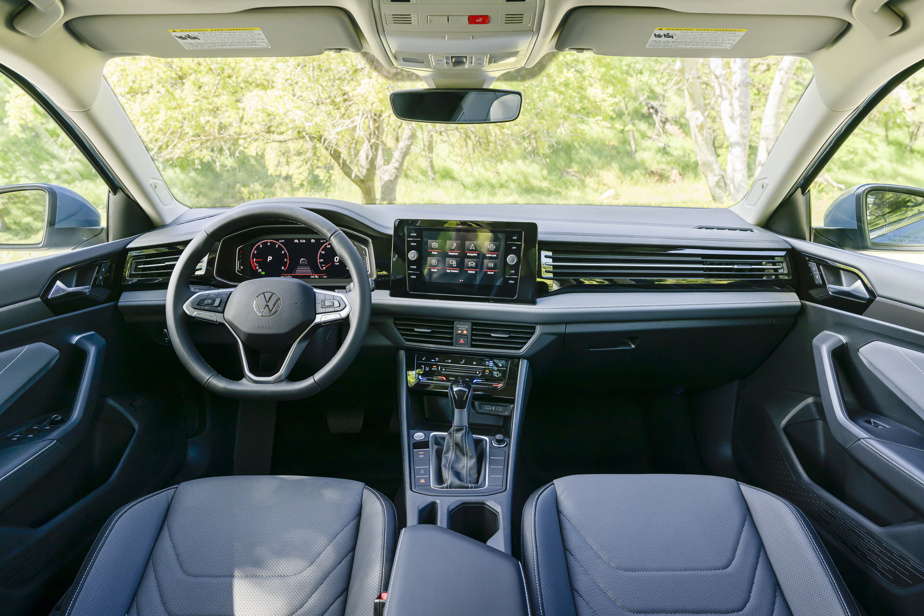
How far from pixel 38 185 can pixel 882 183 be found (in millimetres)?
3416

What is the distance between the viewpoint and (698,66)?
10.9ft

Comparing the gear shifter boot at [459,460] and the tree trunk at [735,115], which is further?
the tree trunk at [735,115]

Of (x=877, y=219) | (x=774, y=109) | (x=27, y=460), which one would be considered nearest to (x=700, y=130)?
(x=774, y=109)

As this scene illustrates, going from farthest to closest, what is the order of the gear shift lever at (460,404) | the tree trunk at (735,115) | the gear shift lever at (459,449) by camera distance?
1. the tree trunk at (735,115)
2. the gear shift lever at (460,404)
3. the gear shift lever at (459,449)

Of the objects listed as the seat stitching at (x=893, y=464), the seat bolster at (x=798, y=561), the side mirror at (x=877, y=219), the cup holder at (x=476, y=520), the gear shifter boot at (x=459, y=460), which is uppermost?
the side mirror at (x=877, y=219)

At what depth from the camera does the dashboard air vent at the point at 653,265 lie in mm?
2283

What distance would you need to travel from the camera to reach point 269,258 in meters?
2.29

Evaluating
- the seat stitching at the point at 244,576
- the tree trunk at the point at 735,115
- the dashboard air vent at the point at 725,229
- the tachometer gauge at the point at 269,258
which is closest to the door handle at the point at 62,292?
the tachometer gauge at the point at 269,258

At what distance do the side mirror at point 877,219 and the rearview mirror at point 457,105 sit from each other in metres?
1.44

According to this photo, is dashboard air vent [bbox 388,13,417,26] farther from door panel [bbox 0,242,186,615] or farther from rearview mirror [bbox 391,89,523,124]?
door panel [bbox 0,242,186,615]

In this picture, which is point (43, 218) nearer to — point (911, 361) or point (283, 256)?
point (283, 256)

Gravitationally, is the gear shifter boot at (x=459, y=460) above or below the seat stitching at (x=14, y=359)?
below

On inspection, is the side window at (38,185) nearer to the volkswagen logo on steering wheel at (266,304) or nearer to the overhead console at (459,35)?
the volkswagen logo on steering wheel at (266,304)

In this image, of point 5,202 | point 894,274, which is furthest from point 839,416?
point 5,202
